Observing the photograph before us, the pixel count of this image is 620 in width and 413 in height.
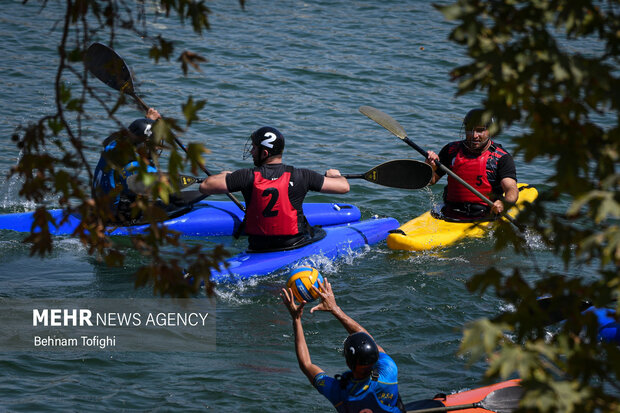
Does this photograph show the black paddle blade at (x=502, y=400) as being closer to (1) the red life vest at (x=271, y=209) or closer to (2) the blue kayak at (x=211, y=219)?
(1) the red life vest at (x=271, y=209)

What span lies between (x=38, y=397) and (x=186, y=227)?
3288 millimetres

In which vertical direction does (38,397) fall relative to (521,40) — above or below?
below

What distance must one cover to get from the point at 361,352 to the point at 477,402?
0.93 meters

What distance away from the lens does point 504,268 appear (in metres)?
7.36

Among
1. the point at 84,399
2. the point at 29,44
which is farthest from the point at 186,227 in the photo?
the point at 29,44

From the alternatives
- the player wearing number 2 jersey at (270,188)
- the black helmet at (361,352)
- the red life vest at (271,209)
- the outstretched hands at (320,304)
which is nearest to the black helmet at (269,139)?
the player wearing number 2 jersey at (270,188)

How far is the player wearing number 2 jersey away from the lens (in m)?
6.47

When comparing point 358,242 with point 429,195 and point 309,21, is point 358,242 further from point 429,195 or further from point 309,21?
point 309,21

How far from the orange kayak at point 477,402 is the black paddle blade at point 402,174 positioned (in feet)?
11.4

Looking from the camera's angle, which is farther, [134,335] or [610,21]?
[134,335]

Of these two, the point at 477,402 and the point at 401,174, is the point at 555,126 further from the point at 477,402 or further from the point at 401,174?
the point at 401,174

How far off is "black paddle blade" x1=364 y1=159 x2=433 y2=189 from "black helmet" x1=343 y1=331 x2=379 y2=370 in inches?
151

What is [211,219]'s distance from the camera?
8.05m

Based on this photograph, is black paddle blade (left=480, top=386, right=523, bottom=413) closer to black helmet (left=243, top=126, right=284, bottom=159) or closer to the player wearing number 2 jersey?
the player wearing number 2 jersey
